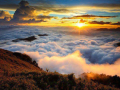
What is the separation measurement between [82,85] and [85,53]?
142 metres

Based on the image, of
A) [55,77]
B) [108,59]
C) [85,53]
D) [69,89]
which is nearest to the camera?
[69,89]

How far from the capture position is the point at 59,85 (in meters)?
5.81

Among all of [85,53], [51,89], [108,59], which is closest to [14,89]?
[51,89]

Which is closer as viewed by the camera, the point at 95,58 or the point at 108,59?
the point at 108,59

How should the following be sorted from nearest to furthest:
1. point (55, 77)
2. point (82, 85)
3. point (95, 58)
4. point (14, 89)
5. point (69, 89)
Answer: point (14, 89) < point (69, 89) < point (82, 85) < point (55, 77) < point (95, 58)

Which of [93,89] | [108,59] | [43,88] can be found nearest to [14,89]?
[43,88]

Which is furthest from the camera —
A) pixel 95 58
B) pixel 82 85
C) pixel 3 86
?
pixel 95 58

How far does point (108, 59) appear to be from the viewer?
10369 cm

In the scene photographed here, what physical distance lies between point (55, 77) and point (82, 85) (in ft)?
7.76

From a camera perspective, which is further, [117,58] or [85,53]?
[85,53]

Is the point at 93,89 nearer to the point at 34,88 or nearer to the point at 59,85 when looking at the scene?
the point at 59,85

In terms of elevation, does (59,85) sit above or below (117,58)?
above

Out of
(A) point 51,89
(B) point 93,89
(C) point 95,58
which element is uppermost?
(A) point 51,89

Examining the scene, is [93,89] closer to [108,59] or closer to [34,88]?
[34,88]
